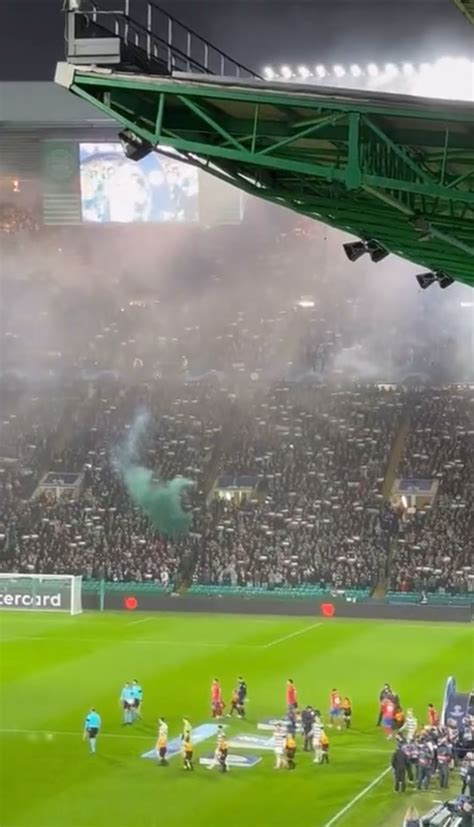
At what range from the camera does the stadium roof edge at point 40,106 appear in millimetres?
37900

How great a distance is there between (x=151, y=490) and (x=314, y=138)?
136 ft

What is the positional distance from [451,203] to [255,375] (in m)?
43.0

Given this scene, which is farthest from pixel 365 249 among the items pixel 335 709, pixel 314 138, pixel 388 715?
pixel 335 709

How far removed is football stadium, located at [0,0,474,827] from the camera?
53.0 feet

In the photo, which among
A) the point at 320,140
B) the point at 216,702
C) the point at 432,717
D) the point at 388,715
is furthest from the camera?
the point at 216,702

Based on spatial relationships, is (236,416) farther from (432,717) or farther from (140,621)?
(432,717)

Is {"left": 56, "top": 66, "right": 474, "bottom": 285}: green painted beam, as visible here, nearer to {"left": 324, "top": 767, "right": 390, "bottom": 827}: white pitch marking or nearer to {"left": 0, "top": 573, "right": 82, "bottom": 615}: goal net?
{"left": 324, "top": 767, "right": 390, "bottom": 827}: white pitch marking

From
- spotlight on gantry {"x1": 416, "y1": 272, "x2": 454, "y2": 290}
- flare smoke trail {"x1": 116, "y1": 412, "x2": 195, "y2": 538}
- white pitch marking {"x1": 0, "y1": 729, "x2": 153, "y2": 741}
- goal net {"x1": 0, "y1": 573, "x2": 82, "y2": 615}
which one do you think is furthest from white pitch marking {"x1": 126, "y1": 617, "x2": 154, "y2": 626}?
spotlight on gantry {"x1": 416, "y1": 272, "x2": 454, "y2": 290}

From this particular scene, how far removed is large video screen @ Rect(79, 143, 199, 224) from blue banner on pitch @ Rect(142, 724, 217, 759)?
60.5 ft

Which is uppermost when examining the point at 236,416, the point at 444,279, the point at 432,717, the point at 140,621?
the point at 444,279

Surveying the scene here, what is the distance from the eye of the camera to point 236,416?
5897 centimetres

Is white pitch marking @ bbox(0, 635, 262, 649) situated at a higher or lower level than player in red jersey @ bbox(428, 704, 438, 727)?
lower

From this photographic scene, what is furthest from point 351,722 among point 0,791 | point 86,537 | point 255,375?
point 255,375

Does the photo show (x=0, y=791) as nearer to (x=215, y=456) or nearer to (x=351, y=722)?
(x=351, y=722)
